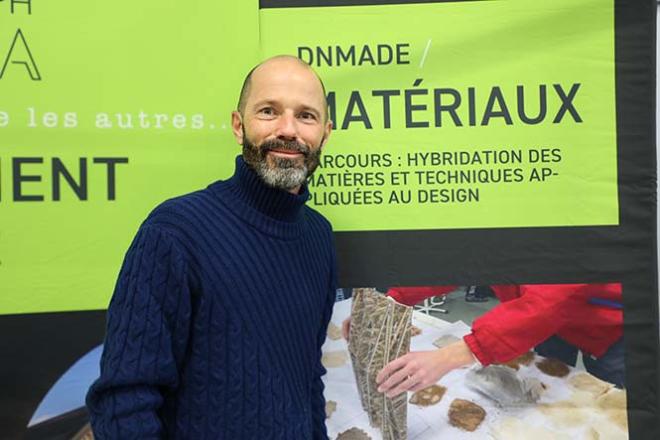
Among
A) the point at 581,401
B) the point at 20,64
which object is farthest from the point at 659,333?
the point at 20,64

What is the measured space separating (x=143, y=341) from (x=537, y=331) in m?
1.07

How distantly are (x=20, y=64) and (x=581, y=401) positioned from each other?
1.80 meters

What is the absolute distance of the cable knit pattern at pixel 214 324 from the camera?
0.78 m

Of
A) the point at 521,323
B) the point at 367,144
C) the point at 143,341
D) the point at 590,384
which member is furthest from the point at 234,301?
the point at 590,384

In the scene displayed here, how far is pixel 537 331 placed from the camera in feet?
4.32

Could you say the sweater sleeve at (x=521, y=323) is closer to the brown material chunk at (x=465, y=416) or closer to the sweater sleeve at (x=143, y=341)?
the brown material chunk at (x=465, y=416)

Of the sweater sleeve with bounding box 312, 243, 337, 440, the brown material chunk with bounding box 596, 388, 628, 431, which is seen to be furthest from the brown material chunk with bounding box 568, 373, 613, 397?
the sweater sleeve with bounding box 312, 243, 337, 440

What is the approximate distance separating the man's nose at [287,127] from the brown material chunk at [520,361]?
0.91 metres

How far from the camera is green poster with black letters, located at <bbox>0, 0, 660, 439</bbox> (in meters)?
1.21

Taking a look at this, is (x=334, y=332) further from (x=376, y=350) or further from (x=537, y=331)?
(x=537, y=331)

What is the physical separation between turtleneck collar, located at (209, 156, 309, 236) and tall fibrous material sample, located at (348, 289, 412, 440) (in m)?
0.45

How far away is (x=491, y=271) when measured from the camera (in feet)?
4.30

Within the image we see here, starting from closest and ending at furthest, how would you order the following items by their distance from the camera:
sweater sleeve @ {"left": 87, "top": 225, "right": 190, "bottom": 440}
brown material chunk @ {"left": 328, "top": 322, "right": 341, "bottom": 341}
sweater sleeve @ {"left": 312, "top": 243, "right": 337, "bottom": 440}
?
sweater sleeve @ {"left": 87, "top": 225, "right": 190, "bottom": 440} < sweater sleeve @ {"left": 312, "top": 243, "right": 337, "bottom": 440} < brown material chunk @ {"left": 328, "top": 322, "right": 341, "bottom": 341}

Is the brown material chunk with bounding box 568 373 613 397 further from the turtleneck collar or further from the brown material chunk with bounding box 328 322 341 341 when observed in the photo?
the turtleneck collar
